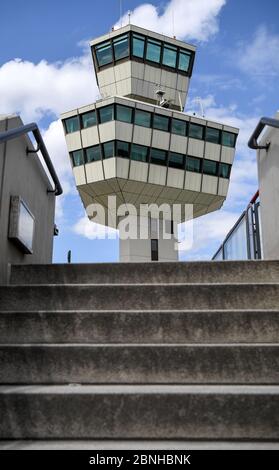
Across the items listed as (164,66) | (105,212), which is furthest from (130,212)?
(164,66)

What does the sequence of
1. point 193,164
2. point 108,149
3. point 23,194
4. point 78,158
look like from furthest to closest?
point 193,164, point 78,158, point 108,149, point 23,194

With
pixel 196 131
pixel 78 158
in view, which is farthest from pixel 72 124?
pixel 196 131

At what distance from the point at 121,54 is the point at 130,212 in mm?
11898

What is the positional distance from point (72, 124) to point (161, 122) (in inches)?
253

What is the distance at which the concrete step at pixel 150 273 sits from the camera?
4.04 metres

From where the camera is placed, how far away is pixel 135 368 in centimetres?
283

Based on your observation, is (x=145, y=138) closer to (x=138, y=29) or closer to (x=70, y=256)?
(x=138, y=29)

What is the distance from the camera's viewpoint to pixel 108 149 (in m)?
30.5

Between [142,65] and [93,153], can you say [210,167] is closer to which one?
[93,153]

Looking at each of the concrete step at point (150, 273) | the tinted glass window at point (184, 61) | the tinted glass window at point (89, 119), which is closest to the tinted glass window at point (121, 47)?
the tinted glass window at point (184, 61)

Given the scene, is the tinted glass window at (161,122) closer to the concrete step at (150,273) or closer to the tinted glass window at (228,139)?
the tinted glass window at (228,139)

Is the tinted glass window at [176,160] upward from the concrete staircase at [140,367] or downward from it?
upward

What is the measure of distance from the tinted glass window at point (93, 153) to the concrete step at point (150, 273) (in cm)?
2733

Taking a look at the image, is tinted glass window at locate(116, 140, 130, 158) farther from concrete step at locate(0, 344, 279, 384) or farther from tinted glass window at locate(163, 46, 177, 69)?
concrete step at locate(0, 344, 279, 384)
